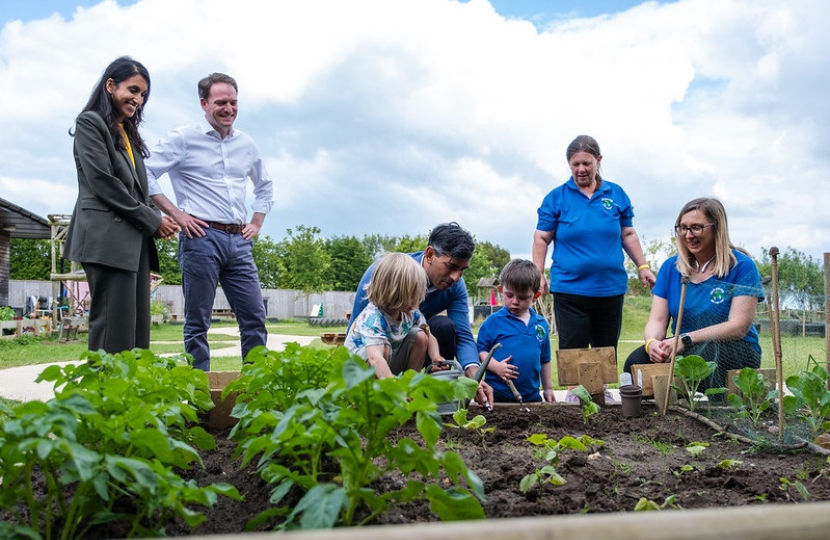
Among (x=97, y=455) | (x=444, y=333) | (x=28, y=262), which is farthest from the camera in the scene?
(x=28, y=262)

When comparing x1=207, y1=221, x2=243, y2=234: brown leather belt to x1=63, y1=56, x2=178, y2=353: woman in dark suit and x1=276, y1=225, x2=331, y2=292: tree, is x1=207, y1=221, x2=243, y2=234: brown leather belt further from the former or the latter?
x1=276, y1=225, x2=331, y2=292: tree

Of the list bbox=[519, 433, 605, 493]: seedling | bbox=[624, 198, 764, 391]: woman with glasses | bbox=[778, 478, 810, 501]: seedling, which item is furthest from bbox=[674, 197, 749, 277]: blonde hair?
bbox=[778, 478, 810, 501]: seedling

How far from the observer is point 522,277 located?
12.7 ft

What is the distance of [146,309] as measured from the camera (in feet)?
11.9

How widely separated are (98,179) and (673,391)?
316 cm

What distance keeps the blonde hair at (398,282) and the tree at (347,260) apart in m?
49.2

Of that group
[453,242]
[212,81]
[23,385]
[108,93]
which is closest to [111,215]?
[108,93]

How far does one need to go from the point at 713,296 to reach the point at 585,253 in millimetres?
844

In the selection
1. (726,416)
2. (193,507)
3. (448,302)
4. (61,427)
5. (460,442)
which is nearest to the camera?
(61,427)

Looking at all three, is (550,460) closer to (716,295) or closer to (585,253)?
(716,295)

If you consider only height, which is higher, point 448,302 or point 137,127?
point 137,127

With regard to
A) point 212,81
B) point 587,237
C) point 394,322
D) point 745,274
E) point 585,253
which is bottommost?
point 394,322

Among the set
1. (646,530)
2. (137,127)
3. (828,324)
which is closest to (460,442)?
(646,530)

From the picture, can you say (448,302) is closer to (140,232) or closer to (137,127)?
(140,232)
